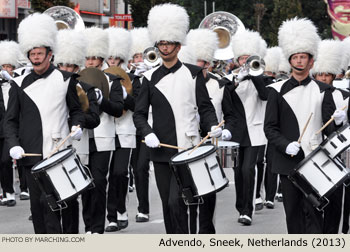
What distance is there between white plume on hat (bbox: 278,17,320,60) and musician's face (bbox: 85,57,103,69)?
2.73 meters

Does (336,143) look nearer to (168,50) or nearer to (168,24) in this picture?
(168,50)

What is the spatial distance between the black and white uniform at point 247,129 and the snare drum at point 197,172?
379cm

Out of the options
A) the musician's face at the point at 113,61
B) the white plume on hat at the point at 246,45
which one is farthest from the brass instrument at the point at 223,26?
the musician's face at the point at 113,61

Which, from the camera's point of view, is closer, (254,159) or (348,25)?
(254,159)

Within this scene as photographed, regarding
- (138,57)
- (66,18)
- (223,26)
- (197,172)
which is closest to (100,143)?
(197,172)

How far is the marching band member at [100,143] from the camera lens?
9977 millimetres

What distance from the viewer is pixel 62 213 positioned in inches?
321

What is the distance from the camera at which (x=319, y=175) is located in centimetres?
779

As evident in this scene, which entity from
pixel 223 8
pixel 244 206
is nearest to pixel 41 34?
pixel 244 206

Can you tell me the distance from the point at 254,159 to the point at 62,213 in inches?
173

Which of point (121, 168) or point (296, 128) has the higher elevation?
point (296, 128)

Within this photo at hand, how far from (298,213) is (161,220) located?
394 cm

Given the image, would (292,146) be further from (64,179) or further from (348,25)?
(348,25)

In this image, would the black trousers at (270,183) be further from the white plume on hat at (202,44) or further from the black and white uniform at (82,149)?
the black and white uniform at (82,149)
